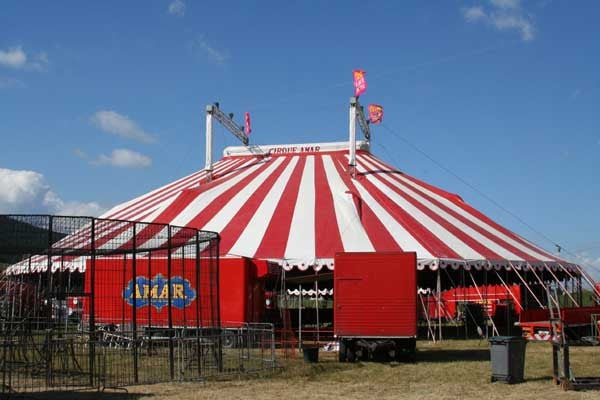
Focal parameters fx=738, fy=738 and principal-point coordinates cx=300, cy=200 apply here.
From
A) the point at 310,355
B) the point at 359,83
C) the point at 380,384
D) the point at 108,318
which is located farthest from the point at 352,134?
the point at 380,384

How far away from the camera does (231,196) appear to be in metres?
23.9

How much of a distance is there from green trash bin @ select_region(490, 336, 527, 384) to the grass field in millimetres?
182

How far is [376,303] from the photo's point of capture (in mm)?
14844

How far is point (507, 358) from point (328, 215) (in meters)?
11.1

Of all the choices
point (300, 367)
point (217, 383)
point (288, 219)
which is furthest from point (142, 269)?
point (217, 383)

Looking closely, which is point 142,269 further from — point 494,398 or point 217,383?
point 494,398

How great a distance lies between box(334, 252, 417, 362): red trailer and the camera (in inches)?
580

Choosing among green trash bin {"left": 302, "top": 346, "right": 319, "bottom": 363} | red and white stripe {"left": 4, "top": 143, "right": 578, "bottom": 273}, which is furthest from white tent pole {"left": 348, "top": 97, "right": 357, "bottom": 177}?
green trash bin {"left": 302, "top": 346, "right": 319, "bottom": 363}

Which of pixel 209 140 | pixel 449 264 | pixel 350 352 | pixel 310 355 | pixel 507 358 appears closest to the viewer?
pixel 507 358

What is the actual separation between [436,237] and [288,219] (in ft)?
14.2

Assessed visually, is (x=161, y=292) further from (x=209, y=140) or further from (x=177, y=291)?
(x=209, y=140)

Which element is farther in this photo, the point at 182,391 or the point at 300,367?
the point at 300,367

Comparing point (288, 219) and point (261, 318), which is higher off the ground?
point (288, 219)

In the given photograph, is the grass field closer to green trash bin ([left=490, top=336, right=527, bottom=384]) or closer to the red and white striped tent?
green trash bin ([left=490, top=336, right=527, bottom=384])
